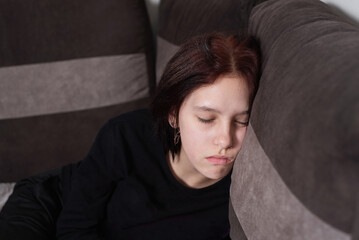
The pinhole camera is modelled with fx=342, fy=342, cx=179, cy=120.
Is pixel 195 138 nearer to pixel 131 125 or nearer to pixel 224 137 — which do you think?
pixel 224 137

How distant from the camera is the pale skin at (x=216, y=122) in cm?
81

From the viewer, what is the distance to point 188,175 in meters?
1.04

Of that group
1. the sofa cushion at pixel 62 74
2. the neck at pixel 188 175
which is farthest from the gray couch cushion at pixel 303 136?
the sofa cushion at pixel 62 74

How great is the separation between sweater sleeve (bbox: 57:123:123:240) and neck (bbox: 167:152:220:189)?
18 centimetres

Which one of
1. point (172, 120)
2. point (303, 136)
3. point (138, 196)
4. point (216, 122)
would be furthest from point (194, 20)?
point (303, 136)

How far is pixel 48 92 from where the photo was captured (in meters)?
1.32

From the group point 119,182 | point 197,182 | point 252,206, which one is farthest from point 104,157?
point 252,206

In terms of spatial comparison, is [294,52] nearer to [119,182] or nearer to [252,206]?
[252,206]

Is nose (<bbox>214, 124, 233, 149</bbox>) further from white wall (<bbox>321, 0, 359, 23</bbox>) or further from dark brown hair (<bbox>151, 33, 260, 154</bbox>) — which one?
white wall (<bbox>321, 0, 359, 23</bbox>)

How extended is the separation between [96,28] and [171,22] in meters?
0.29

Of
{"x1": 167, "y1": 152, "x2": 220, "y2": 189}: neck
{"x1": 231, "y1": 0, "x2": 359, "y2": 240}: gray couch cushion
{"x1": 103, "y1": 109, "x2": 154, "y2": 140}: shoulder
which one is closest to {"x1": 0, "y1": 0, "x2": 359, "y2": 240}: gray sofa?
{"x1": 231, "y1": 0, "x2": 359, "y2": 240}: gray couch cushion

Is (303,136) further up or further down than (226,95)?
further up

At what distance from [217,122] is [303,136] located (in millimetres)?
344

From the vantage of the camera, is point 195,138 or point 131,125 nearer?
point 195,138
